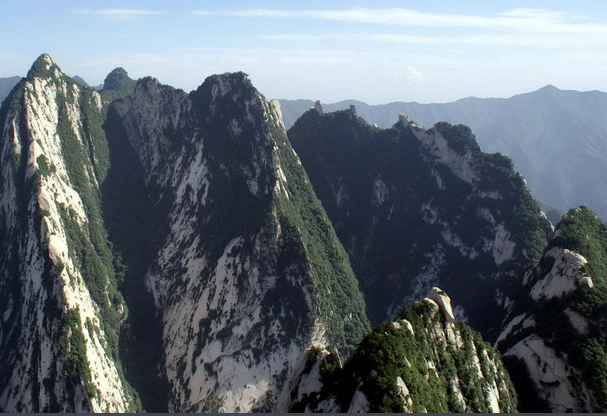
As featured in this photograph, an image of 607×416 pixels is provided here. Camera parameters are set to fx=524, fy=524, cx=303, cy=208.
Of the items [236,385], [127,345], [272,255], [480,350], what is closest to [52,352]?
[127,345]

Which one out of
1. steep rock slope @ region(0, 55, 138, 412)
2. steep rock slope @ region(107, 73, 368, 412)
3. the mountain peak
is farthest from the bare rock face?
the mountain peak

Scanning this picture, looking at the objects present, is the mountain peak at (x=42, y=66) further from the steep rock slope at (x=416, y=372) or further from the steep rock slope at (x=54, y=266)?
the steep rock slope at (x=416, y=372)

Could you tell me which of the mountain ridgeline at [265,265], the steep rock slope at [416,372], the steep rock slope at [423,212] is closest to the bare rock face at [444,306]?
the steep rock slope at [416,372]

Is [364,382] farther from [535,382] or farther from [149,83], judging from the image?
[149,83]

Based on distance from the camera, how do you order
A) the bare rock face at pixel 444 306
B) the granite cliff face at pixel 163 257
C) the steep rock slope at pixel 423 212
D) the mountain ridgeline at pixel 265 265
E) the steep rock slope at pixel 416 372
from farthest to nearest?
the steep rock slope at pixel 423 212 < the granite cliff face at pixel 163 257 < the bare rock face at pixel 444 306 < the mountain ridgeline at pixel 265 265 < the steep rock slope at pixel 416 372

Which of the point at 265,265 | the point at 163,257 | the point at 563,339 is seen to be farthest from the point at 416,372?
the point at 163,257

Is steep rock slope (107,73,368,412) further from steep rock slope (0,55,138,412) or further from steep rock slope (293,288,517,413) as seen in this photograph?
steep rock slope (293,288,517,413)
